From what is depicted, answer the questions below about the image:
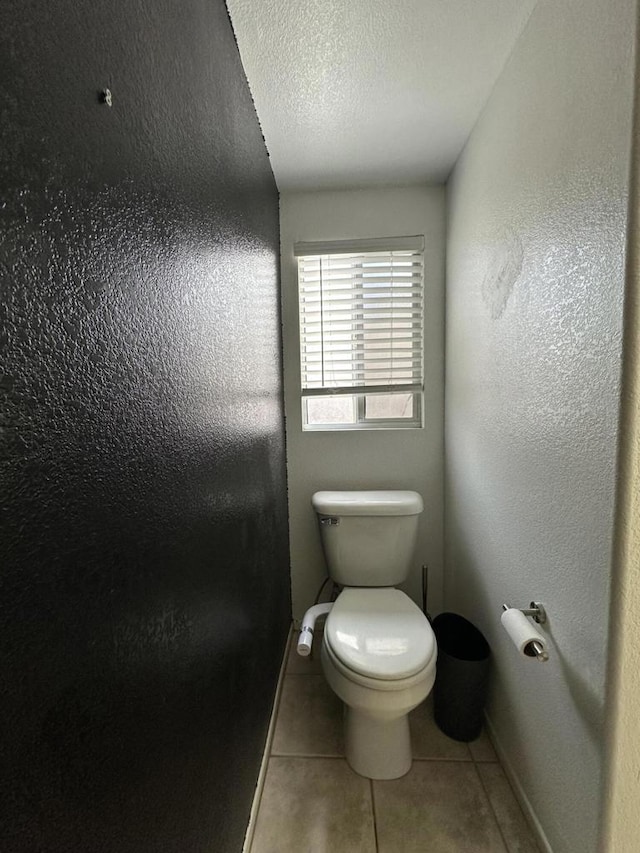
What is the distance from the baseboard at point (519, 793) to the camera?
1056 millimetres

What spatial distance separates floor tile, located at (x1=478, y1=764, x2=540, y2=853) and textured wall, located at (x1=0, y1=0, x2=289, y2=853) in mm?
771

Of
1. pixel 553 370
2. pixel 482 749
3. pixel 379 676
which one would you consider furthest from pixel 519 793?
pixel 553 370

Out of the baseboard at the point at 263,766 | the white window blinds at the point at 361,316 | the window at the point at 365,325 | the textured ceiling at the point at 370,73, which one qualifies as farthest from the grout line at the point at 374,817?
the textured ceiling at the point at 370,73

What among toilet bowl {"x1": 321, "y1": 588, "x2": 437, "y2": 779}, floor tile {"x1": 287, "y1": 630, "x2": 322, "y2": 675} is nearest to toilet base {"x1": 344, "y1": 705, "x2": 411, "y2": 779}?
toilet bowl {"x1": 321, "y1": 588, "x2": 437, "y2": 779}

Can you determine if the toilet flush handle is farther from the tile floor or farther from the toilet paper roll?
the toilet paper roll

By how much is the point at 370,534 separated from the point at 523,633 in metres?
0.81

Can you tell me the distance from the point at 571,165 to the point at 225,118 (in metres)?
0.83

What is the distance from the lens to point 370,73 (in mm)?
1175

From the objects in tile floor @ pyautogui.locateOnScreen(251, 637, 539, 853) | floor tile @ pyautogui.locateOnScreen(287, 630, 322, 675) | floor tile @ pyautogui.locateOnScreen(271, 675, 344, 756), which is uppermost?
floor tile @ pyautogui.locateOnScreen(287, 630, 322, 675)

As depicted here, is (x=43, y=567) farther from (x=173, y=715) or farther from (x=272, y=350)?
(x=272, y=350)

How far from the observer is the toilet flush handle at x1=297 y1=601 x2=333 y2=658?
1388mm

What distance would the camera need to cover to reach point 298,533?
77.2 inches

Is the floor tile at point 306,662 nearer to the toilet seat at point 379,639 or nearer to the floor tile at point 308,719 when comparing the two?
the floor tile at point 308,719

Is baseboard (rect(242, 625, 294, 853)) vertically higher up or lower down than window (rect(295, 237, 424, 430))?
lower down
